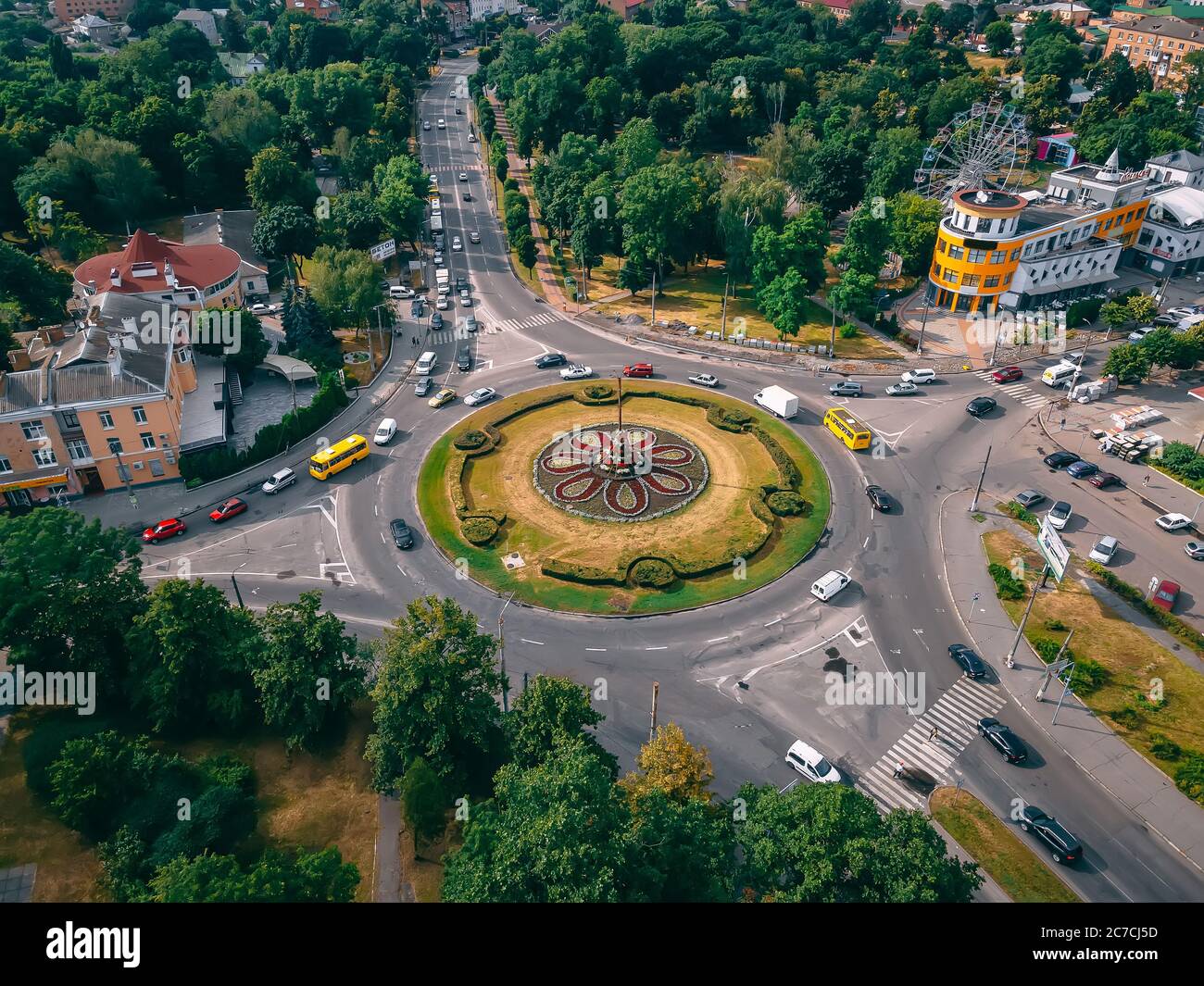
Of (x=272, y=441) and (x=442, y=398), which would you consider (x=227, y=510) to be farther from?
(x=442, y=398)

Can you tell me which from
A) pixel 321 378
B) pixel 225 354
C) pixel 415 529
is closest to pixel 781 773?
pixel 415 529

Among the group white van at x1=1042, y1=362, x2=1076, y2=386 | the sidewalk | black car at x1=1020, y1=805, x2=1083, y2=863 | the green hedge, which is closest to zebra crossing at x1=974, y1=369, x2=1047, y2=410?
white van at x1=1042, y1=362, x2=1076, y2=386

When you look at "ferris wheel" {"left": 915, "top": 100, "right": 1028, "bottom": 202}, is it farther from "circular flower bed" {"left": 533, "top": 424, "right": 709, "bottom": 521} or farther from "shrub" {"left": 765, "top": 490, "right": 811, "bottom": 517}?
"shrub" {"left": 765, "top": 490, "right": 811, "bottom": 517}

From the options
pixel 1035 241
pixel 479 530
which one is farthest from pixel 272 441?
pixel 1035 241

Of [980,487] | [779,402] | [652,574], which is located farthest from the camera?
[779,402]

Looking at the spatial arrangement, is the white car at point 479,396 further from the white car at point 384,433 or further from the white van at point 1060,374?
the white van at point 1060,374

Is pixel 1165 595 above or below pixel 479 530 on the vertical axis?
above

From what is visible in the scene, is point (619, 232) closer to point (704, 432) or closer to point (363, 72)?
point (704, 432)
